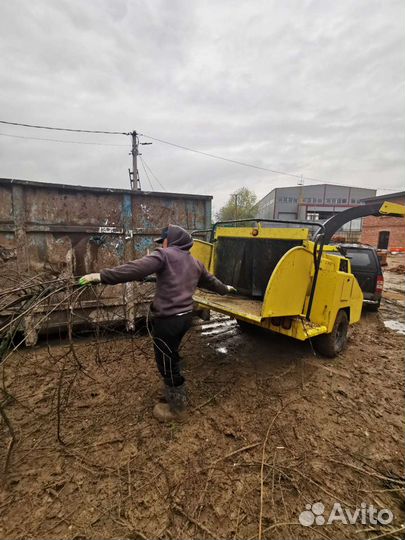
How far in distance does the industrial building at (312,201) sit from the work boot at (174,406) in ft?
140

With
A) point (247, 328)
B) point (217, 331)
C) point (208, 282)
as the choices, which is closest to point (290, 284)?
point (208, 282)

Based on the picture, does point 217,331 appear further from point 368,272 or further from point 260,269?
point 368,272

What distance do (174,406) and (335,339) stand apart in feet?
9.56

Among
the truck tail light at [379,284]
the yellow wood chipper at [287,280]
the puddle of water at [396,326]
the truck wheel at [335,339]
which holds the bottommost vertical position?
the puddle of water at [396,326]

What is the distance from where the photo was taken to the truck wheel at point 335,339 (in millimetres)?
4492

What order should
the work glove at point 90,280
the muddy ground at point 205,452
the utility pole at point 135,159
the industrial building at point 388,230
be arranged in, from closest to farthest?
the muddy ground at point 205,452 < the work glove at point 90,280 < the utility pole at point 135,159 < the industrial building at point 388,230

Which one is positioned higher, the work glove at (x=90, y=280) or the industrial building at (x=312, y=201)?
the industrial building at (x=312, y=201)

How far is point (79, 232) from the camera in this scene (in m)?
4.69

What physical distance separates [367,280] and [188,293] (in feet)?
20.1

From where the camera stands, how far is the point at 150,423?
9.45ft

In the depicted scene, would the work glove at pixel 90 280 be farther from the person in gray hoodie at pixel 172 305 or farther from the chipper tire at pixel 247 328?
the chipper tire at pixel 247 328

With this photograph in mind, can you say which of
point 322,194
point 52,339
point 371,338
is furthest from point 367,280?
point 322,194

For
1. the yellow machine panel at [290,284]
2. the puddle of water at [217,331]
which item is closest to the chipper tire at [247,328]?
the puddle of water at [217,331]

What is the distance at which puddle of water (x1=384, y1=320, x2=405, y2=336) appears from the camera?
641cm
